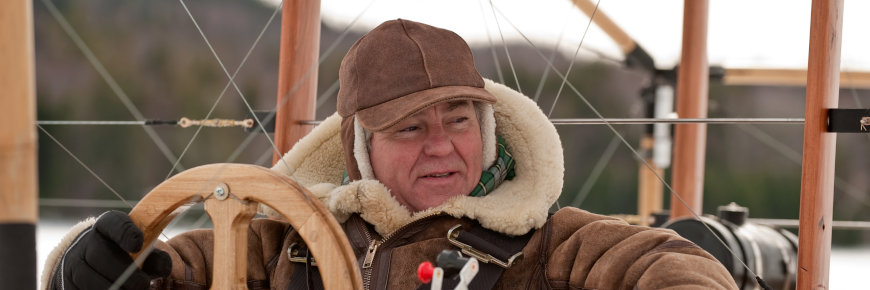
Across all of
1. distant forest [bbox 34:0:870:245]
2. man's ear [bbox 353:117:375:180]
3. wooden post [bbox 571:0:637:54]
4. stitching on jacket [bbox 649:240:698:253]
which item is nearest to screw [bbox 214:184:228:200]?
man's ear [bbox 353:117:375:180]

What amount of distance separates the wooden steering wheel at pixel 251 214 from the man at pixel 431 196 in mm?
153

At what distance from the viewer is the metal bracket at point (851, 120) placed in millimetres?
1055

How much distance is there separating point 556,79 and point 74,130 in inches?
121

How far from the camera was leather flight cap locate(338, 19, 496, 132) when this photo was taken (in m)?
1.09

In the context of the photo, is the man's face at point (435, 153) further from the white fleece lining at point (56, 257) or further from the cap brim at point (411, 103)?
the white fleece lining at point (56, 257)

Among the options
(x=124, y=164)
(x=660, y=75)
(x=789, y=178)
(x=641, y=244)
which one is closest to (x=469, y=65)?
(x=641, y=244)

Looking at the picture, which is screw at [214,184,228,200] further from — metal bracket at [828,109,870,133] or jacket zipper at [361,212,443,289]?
metal bracket at [828,109,870,133]

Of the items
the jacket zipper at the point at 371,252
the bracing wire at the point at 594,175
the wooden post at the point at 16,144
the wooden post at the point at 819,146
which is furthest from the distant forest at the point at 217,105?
the wooden post at the point at 16,144

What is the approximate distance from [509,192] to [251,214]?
41 centimetres

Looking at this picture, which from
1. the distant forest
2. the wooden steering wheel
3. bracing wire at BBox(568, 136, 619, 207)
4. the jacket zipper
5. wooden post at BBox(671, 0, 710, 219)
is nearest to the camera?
the wooden steering wheel

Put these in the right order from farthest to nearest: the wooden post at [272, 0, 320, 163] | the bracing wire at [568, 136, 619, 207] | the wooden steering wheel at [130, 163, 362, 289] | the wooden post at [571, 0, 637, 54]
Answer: the bracing wire at [568, 136, 619, 207], the wooden post at [571, 0, 637, 54], the wooden post at [272, 0, 320, 163], the wooden steering wheel at [130, 163, 362, 289]

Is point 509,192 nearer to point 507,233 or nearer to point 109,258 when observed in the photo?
→ point 507,233

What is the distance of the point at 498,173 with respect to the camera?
118cm

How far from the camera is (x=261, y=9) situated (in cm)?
447
